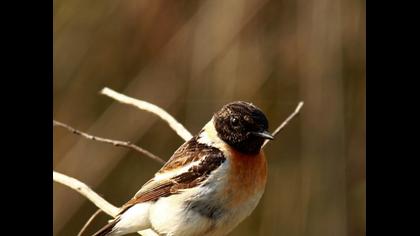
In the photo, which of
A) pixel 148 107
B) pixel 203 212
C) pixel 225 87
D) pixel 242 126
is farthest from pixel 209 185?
pixel 225 87

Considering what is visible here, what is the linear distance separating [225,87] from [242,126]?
96 centimetres

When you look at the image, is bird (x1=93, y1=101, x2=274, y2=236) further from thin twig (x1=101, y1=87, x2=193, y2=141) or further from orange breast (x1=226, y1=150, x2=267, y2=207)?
thin twig (x1=101, y1=87, x2=193, y2=141)

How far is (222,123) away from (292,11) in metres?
1.35

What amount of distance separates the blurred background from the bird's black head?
850 mm

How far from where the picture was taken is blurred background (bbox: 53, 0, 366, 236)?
4289 millimetres

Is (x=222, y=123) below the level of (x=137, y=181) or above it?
above

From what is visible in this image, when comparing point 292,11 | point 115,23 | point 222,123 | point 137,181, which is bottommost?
point 137,181

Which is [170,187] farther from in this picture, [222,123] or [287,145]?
[287,145]

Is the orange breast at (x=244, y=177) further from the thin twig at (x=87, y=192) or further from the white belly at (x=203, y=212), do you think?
the thin twig at (x=87, y=192)

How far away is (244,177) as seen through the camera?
3.32 metres

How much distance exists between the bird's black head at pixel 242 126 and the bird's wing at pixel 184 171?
0.39ft

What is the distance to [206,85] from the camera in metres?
4.48
